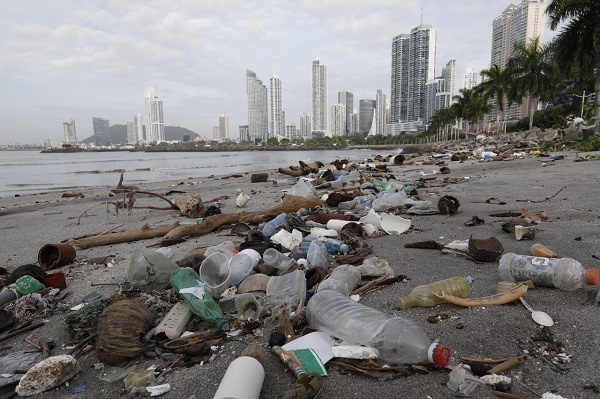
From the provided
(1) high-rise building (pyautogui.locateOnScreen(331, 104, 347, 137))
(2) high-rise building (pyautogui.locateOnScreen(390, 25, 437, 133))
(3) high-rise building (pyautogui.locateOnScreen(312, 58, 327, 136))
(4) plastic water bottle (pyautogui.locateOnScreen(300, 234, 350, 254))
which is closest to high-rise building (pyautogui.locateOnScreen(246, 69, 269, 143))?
(3) high-rise building (pyautogui.locateOnScreen(312, 58, 327, 136))

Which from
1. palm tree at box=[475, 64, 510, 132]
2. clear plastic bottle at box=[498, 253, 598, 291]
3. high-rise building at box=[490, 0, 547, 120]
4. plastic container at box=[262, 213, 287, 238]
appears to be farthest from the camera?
high-rise building at box=[490, 0, 547, 120]

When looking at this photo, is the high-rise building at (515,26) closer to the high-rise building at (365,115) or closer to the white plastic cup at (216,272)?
the white plastic cup at (216,272)

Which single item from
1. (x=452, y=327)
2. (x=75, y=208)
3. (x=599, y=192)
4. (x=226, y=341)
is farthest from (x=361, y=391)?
(x=75, y=208)

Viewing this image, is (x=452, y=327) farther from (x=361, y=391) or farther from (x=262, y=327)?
(x=262, y=327)

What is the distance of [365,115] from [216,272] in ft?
586

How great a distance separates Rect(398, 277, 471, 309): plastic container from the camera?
2.15 meters

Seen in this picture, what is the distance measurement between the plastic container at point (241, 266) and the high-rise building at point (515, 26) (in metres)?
62.2

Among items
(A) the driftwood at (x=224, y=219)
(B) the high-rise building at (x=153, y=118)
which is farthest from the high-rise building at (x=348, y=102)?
(A) the driftwood at (x=224, y=219)

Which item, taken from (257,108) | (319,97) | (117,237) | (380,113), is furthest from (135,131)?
(117,237)

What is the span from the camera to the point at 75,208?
829 cm

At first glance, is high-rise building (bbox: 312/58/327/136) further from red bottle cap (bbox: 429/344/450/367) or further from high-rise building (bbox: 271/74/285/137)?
red bottle cap (bbox: 429/344/450/367)

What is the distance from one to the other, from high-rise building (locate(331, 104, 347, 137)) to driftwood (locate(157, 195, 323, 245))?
166m

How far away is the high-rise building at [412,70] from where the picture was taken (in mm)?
107312

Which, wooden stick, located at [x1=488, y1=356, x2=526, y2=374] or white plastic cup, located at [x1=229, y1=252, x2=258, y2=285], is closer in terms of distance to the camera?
wooden stick, located at [x1=488, y1=356, x2=526, y2=374]
